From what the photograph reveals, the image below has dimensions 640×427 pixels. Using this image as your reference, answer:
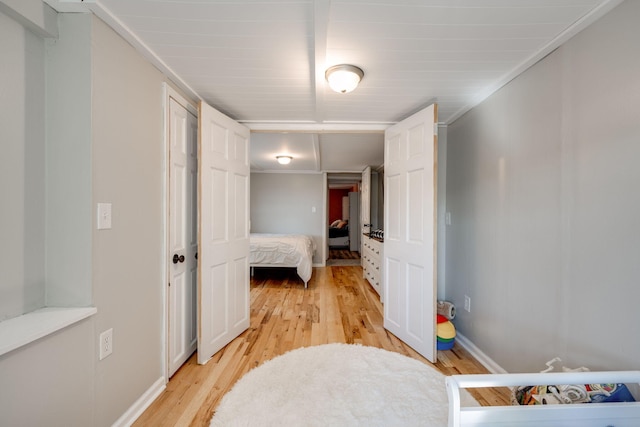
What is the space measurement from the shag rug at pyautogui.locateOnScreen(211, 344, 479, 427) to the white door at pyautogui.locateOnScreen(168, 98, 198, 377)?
611 mm

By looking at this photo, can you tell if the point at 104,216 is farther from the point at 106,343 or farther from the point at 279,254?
the point at 279,254

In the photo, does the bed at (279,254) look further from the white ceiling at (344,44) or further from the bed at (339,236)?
the bed at (339,236)

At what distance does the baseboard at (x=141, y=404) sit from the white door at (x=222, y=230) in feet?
1.21

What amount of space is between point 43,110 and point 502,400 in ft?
9.97

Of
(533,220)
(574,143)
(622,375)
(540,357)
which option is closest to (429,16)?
(574,143)

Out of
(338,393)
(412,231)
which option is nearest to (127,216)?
(338,393)

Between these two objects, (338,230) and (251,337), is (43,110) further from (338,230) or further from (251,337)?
(338,230)

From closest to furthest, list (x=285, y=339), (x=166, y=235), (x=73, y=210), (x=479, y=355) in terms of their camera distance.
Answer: (x=73, y=210) → (x=166, y=235) → (x=479, y=355) → (x=285, y=339)

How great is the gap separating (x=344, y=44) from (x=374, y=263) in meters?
3.25

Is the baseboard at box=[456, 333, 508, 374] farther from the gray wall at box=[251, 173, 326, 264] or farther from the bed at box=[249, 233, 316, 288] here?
the gray wall at box=[251, 173, 326, 264]

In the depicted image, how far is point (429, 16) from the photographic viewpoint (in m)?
1.30

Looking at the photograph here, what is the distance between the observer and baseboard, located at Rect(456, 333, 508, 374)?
1.98 m

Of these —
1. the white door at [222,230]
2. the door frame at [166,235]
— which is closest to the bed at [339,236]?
the white door at [222,230]

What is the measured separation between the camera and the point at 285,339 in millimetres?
2578
